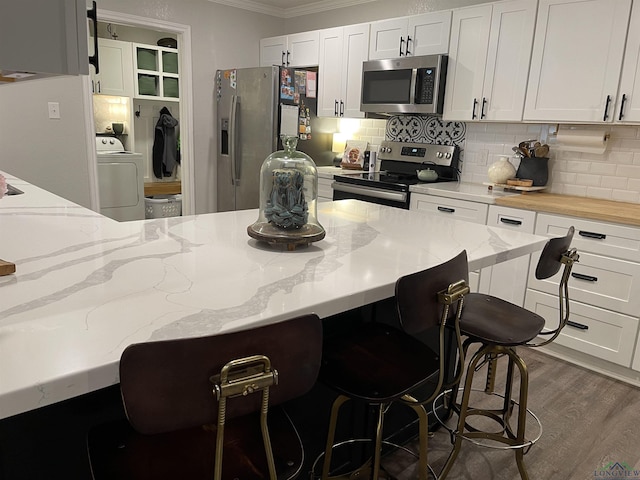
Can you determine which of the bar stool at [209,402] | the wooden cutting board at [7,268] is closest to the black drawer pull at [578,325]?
the bar stool at [209,402]

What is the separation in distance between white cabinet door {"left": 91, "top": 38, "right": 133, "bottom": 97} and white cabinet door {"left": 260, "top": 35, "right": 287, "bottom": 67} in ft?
5.94

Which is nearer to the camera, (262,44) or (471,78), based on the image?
(471,78)

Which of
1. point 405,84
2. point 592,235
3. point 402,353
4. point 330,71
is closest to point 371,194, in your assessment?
point 405,84

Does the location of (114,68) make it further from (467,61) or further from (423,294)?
(423,294)

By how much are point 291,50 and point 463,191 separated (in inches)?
93.0

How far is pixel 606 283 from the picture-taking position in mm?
2734

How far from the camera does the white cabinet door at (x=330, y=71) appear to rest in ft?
14.2

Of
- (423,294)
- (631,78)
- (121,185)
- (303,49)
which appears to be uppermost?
(303,49)

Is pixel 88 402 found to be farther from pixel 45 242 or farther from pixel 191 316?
pixel 45 242

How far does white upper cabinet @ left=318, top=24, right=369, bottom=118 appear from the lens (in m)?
4.17

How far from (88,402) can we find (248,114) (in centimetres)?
360

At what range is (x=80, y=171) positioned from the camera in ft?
13.6

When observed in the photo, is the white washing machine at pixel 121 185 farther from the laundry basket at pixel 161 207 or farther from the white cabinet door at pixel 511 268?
the white cabinet door at pixel 511 268

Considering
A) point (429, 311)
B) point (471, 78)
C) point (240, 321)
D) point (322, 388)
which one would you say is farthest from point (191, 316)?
point (471, 78)
